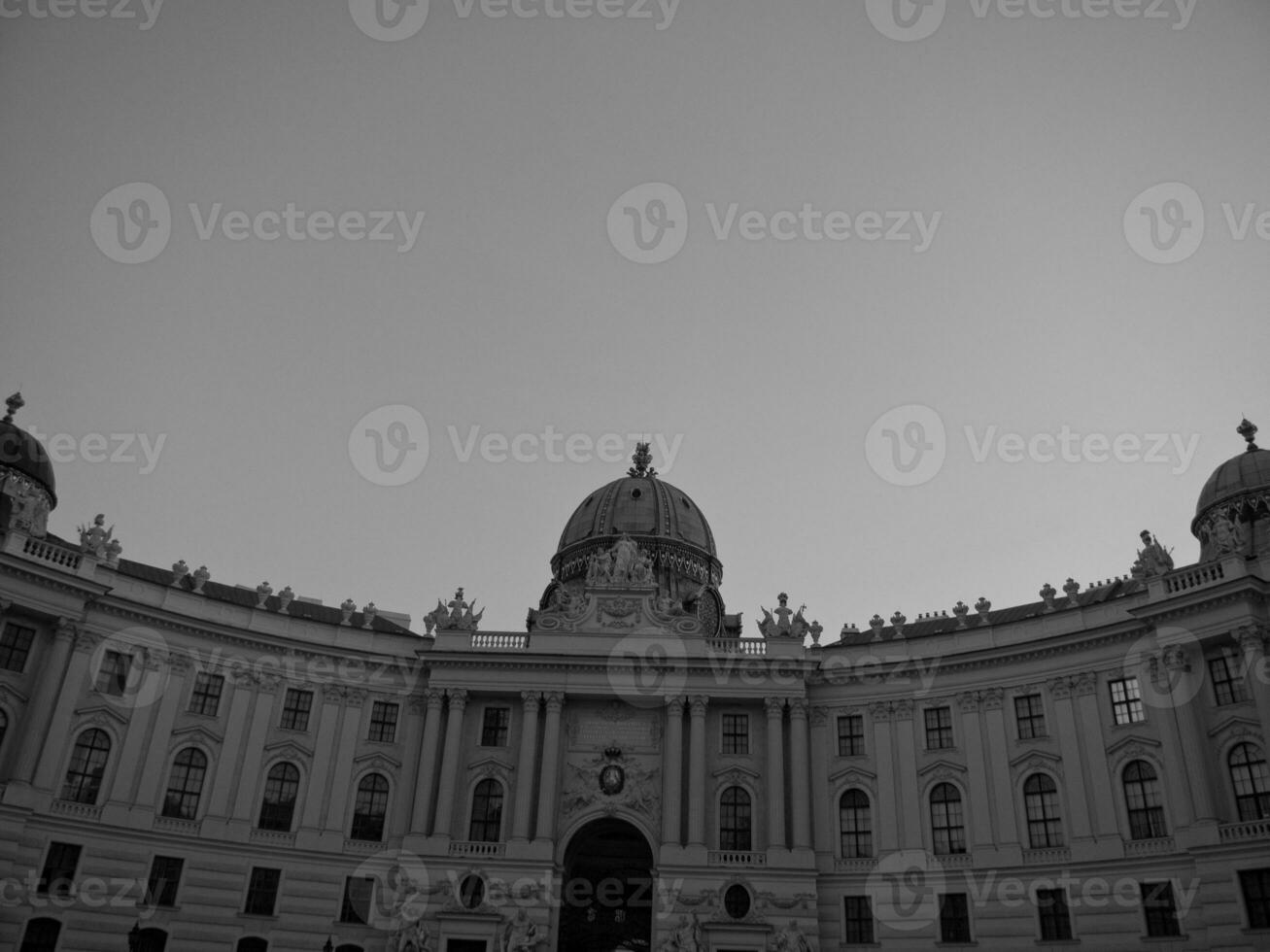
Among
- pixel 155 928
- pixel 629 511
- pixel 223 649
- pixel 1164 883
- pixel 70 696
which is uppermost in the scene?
pixel 629 511

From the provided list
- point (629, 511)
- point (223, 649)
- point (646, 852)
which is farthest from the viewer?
point (629, 511)

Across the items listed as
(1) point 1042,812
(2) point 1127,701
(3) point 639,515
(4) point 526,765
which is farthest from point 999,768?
(3) point 639,515

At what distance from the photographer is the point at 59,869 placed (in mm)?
41000

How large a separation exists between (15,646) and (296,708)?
1231cm

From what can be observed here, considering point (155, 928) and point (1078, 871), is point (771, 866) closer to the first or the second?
point (1078, 871)

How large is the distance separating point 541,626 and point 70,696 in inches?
826

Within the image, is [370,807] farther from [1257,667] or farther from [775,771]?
[1257,667]

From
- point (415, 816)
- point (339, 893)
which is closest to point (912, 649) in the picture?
point (415, 816)

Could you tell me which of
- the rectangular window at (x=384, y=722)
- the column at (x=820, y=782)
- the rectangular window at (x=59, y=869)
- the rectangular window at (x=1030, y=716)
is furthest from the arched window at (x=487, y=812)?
the rectangular window at (x=1030, y=716)

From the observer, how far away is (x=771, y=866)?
4447cm

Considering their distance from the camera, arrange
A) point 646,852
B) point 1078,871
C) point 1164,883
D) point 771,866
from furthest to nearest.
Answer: point 646,852
point 771,866
point 1078,871
point 1164,883

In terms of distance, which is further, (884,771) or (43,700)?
Answer: (884,771)

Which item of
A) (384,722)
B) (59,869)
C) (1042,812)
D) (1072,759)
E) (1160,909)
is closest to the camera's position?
(1160,909)

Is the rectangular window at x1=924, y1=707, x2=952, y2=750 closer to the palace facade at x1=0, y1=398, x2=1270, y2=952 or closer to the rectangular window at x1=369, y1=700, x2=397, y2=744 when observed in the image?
the palace facade at x1=0, y1=398, x2=1270, y2=952
